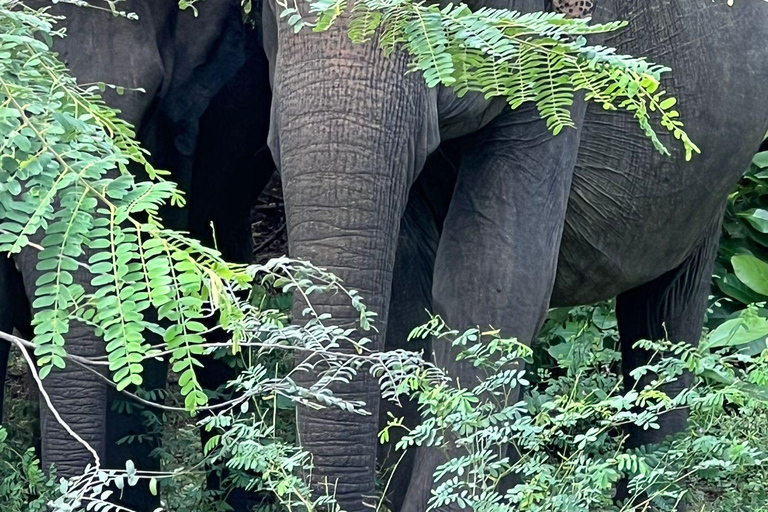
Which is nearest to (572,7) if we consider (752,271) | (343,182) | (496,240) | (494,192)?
(494,192)

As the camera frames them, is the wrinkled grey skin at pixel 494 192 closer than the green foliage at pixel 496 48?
No

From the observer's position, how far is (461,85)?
2830 millimetres

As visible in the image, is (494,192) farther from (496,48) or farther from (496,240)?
(496,48)

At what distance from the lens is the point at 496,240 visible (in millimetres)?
3797

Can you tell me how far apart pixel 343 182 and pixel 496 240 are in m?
0.73

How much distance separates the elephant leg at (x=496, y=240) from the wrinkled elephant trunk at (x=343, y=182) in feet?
1.90

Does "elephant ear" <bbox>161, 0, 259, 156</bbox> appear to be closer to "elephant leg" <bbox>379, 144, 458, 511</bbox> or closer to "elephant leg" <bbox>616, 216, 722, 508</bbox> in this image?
"elephant leg" <bbox>379, 144, 458, 511</bbox>

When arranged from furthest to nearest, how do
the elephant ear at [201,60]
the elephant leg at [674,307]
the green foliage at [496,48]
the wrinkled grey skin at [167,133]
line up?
1. the elephant leg at [674,307]
2. the elephant ear at [201,60]
3. the wrinkled grey skin at [167,133]
4. the green foliage at [496,48]

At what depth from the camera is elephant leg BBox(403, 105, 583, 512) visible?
3793 mm

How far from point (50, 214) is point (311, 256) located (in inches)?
37.2

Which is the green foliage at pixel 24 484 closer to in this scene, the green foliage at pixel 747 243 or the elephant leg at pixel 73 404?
the elephant leg at pixel 73 404

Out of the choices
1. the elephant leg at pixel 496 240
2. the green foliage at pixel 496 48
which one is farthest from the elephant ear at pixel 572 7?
the green foliage at pixel 496 48

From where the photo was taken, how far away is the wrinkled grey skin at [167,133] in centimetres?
381

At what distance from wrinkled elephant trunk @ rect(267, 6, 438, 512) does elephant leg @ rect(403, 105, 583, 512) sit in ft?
1.90
